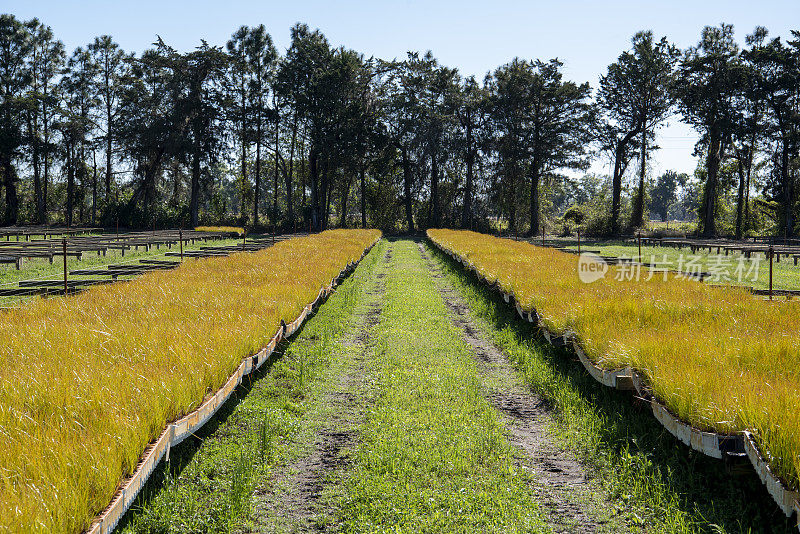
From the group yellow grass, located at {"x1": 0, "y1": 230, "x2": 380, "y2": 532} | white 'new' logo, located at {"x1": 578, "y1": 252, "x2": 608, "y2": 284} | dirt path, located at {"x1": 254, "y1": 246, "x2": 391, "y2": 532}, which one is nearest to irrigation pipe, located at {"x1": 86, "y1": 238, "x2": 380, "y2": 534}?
yellow grass, located at {"x1": 0, "y1": 230, "x2": 380, "y2": 532}

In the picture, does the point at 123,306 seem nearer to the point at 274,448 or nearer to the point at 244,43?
the point at 274,448

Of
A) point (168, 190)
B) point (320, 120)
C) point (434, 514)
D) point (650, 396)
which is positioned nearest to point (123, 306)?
point (434, 514)

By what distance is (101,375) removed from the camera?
3.78 m

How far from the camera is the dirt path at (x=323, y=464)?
3328mm

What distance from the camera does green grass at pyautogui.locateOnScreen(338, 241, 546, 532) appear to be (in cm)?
330

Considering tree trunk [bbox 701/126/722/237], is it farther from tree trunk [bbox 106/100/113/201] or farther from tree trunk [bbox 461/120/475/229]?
tree trunk [bbox 106/100/113/201]

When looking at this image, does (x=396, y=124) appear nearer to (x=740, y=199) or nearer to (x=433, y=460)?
(x=740, y=199)

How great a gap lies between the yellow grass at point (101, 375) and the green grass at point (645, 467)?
294 centimetres

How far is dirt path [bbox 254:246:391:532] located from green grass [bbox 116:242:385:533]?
0.33 ft

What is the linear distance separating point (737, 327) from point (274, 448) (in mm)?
4706

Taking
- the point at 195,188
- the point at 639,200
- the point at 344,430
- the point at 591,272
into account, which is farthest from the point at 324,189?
the point at 344,430

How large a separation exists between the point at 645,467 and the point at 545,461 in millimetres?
693

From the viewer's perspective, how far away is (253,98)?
45031 millimetres

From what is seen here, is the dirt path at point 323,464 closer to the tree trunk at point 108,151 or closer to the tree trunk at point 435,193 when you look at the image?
the tree trunk at point 435,193
